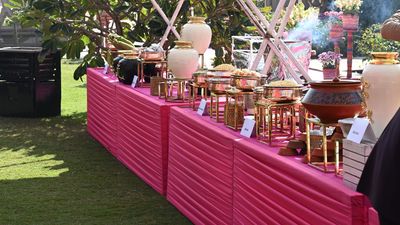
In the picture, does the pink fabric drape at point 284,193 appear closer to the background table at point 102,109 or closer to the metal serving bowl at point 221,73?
the metal serving bowl at point 221,73

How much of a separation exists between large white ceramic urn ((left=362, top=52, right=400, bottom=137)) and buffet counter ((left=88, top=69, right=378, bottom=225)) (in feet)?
0.75

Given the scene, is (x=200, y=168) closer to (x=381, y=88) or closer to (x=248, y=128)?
(x=248, y=128)

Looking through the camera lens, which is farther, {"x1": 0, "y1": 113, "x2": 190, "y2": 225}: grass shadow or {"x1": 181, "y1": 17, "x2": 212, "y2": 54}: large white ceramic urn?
{"x1": 181, "y1": 17, "x2": 212, "y2": 54}: large white ceramic urn

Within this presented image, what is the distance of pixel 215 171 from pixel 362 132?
3.76 ft

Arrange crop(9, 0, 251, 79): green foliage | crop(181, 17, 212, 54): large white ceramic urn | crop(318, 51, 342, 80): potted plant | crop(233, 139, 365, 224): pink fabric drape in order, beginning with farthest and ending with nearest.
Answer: crop(9, 0, 251, 79): green foliage
crop(181, 17, 212, 54): large white ceramic urn
crop(318, 51, 342, 80): potted plant
crop(233, 139, 365, 224): pink fabric drape

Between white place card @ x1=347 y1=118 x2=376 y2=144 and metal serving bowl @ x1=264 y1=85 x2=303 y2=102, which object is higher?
metal serving bowl @ x1=264 y1=85 x2=303 y2=102

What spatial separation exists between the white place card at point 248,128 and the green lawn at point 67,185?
775mm

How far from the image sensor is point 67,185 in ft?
14.6

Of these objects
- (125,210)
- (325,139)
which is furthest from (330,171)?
(125,210)

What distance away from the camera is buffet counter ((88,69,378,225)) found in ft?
7.22

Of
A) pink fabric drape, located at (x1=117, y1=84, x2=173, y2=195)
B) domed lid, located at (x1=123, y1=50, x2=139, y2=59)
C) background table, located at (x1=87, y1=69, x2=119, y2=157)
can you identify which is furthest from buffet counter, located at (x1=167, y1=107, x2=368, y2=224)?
background table, located at (x1=87, y1=69, x2=119, y2=157)

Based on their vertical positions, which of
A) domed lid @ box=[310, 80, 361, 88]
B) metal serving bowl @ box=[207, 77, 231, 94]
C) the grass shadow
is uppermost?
domed lid @ box=[310, 80, 361, 88]

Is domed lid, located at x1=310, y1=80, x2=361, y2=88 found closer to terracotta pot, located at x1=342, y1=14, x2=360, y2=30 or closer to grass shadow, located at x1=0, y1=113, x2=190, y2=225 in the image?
terracotta pot, located at x1=342, y1=14, x2=360, y2=30

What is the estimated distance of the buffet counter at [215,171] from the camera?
2.20m
